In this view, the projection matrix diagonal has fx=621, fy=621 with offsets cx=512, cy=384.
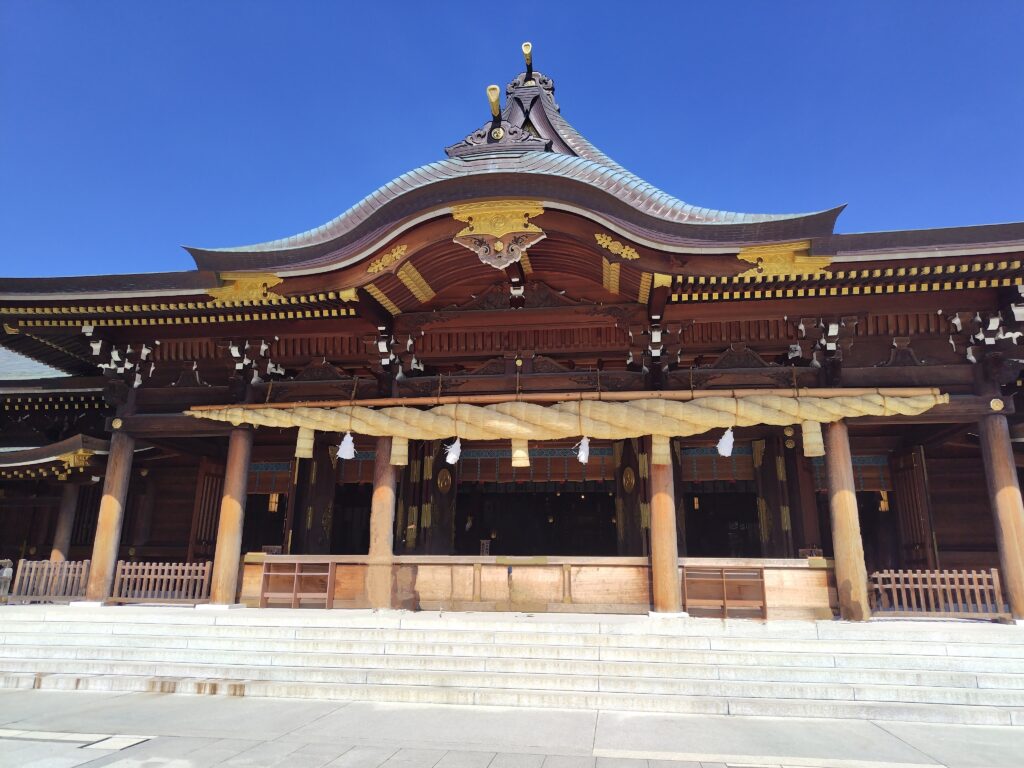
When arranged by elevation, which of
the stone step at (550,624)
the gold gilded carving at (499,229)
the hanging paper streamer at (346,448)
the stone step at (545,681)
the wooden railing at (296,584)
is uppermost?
the gold gilded carving at (499,229)

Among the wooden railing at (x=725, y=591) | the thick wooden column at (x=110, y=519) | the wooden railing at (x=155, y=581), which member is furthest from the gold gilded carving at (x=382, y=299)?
the wooden railing at (x=725, y=591)

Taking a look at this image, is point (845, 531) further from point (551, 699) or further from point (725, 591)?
point (551, 699)

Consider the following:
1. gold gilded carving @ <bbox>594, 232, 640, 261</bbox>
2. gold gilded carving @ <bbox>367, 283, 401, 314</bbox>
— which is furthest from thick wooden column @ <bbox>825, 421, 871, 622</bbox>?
gold gilded carving @ <bbox>367, 283, 401, 314</bbox>

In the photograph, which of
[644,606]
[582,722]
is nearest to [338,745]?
[582,722]

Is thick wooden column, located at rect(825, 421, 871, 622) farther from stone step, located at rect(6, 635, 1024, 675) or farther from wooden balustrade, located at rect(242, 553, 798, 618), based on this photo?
stone step, located at rect(6, 635, 1024, 675)

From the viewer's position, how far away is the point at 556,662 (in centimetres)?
648

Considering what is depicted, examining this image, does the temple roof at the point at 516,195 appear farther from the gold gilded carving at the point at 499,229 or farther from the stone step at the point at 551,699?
the stone step at the point at 551,699

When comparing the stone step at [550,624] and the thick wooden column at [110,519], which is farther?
the thick wooden column at [110,519]

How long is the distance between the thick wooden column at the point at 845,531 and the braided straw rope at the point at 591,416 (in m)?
0.27

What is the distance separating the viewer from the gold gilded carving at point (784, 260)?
7.86 meters

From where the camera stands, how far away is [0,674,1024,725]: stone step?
17.8ft

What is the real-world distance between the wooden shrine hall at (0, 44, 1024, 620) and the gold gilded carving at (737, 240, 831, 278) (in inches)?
1.1

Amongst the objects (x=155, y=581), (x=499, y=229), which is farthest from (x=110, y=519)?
(x=499, y=229)

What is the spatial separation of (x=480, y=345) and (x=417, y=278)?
1.63 metres
